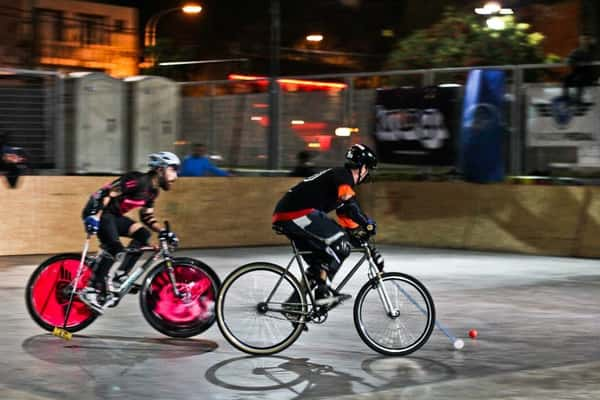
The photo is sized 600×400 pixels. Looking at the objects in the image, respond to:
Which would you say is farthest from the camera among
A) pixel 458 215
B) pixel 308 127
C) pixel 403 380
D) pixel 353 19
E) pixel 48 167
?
pixel 353 19

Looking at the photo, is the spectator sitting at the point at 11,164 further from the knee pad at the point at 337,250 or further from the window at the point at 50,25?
the knee pad at the point at 337,250

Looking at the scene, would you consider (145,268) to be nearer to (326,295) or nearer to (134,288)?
(134,288)

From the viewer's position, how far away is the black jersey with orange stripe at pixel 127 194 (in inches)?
394

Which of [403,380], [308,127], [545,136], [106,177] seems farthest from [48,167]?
[403,380]

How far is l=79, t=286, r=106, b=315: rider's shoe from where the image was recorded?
9.92m

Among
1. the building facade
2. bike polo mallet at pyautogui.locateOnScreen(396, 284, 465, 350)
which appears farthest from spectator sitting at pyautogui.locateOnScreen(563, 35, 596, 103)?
bike polo mallet at pyautogui.locateOnScreen(396, 284, 465, 350)

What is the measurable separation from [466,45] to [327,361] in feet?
48.3

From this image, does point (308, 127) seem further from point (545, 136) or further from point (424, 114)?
point (545, 136)

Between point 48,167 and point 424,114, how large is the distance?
22.3 feet

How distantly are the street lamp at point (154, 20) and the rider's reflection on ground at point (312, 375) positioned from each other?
19016mm

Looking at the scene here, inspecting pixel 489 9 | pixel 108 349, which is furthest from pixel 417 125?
pixel 108 349

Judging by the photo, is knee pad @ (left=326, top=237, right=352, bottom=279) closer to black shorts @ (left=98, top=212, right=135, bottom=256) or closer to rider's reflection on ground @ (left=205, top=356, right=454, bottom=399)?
rider's reflection on ground @ (left=205, top=356, right=454, bottom=399)

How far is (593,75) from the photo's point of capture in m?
18.8

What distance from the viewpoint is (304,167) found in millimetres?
21984
